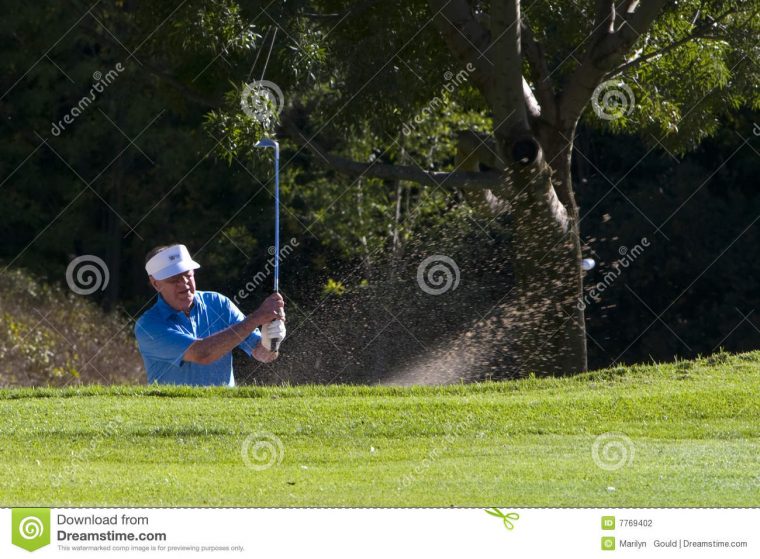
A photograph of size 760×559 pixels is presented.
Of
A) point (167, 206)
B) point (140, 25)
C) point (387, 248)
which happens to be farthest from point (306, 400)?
point (167, 206)

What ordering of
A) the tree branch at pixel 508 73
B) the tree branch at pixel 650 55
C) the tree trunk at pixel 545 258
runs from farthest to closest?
the tree branch at pixel 650 55
the tree trunk at pixel 545 258
the tree branch at pixel 508 73

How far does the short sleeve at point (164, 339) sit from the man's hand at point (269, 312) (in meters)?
0.49

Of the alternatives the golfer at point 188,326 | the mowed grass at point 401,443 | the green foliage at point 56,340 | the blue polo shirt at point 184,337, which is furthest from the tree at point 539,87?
the green foliage at point 56,340

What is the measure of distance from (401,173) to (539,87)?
1.67 metres

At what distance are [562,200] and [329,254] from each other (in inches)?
300

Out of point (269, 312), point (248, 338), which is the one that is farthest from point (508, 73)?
point (269, 312)

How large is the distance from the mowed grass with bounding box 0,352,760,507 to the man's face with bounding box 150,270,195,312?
32.8 inches

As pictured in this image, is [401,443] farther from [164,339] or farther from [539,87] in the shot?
[539,87]

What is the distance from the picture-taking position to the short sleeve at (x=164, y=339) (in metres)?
7.35

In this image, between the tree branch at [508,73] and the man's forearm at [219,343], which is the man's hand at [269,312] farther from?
the tree branch at [508,73]

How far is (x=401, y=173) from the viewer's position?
41.2ft

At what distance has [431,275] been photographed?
14062 mm

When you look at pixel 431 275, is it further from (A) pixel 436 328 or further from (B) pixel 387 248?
(B) pixel 387 248

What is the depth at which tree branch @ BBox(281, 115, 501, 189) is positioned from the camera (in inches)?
479
